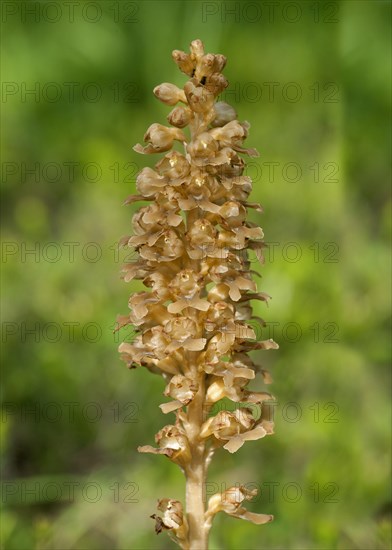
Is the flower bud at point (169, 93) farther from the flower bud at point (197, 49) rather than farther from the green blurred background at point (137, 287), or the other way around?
the green blurred background at point (137, 287)

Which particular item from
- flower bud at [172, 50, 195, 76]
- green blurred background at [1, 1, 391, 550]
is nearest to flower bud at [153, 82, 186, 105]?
flower bud at [172, 50, 195, 76]

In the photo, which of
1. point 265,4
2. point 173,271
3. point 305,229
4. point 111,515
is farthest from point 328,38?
point 173,271

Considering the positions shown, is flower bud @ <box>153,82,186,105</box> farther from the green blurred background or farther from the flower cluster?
the green blurred background

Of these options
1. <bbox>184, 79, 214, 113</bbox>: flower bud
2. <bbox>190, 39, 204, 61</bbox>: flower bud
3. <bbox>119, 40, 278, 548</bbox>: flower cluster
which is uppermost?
<bbox>190, 39, 204, 61</bbox>: flower bud

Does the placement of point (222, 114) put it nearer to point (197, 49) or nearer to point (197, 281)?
point (197, 49)

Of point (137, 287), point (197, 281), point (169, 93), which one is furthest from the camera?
point (137, 287)

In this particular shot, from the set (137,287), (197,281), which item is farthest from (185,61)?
(137,287)
